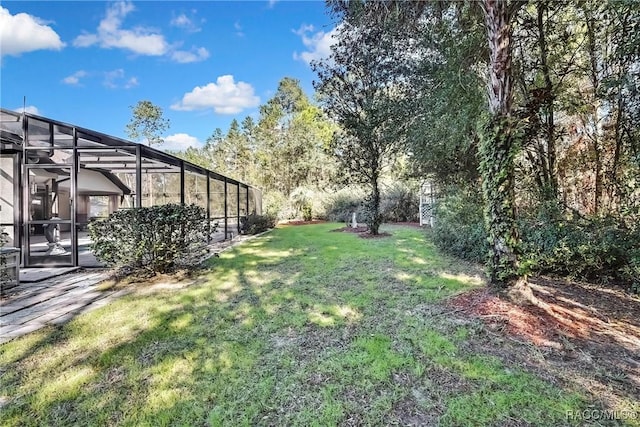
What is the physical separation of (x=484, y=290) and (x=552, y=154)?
10.3 feet

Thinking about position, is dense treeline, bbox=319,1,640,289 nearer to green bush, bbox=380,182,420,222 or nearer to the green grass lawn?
the green grass lawn

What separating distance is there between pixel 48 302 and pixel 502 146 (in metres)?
6.36

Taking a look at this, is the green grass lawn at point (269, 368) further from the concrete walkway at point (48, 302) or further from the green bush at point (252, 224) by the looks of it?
the green bush at point (252, 224)

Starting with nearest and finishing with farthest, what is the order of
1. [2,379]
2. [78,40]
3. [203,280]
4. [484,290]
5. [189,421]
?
[189,421]
[2,379]
[484,290]
[203,280]
[78,40]

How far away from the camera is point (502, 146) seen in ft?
13.7

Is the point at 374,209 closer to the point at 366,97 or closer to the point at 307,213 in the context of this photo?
the point at 366,97

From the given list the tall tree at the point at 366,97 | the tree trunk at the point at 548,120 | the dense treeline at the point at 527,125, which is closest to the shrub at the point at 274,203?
the tall tree at the point at 366,97

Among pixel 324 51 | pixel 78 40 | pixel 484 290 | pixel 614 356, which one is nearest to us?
pixel 614 356

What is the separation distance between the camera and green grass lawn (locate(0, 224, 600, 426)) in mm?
2250

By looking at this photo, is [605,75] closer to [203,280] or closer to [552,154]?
[552,154]

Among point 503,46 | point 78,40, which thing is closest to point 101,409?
point 503,46

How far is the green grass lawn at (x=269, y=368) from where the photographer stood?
2250 mm

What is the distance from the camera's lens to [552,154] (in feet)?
19.8

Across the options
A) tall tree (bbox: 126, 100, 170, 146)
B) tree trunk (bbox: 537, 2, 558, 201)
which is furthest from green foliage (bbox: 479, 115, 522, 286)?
tall tree (bbox: 126, 100, 170, 146)
